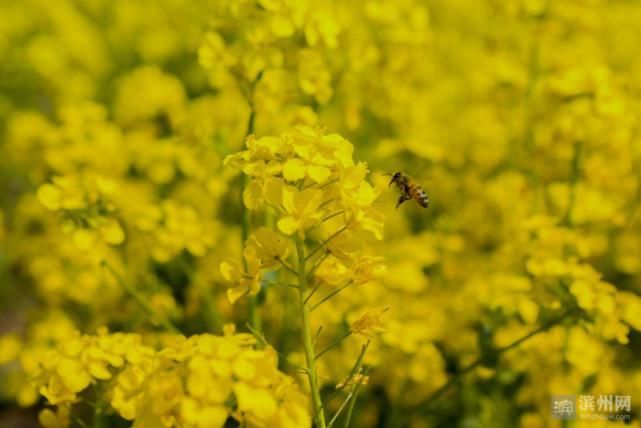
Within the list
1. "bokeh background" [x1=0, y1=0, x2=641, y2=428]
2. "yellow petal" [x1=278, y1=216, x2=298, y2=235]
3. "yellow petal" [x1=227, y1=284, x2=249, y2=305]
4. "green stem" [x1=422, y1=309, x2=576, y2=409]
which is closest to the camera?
"yellow petal" [x1=278, y1=216, x2=298, y2=235]

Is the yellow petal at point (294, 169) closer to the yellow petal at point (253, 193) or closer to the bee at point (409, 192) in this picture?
the yellow petal at point (253, 193)

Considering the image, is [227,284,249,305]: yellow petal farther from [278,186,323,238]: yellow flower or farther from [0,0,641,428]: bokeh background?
[0,0,641,428]: bokeh background

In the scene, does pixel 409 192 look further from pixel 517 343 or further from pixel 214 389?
pixel 214 389

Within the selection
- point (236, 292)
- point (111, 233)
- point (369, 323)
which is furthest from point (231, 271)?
point (111, 233)

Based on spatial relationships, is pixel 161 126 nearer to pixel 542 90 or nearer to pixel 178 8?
pixel 542 90

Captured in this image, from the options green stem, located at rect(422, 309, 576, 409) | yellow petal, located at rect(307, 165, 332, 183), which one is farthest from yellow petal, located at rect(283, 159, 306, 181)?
green stem, located at rect(422, 309, 576, 409)

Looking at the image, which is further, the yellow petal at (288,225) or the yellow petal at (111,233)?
the yellow petal at (111,233)

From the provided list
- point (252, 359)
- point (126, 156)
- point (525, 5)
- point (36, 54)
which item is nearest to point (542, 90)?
point (525, 5)

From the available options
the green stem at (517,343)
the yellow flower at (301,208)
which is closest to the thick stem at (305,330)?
the yellow flower at (301,208)
